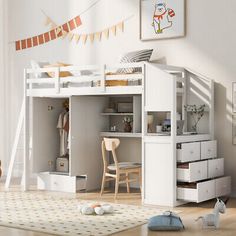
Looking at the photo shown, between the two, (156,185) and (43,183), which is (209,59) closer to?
(156,185)

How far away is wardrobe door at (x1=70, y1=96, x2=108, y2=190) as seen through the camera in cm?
645

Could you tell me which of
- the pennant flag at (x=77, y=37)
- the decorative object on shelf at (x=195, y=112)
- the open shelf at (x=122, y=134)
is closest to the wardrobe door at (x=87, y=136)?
the open shelf at (x=122, y=134)

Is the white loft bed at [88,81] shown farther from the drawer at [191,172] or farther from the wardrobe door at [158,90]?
the drawer at [191,172]

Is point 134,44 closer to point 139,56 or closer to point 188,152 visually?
point 139,56

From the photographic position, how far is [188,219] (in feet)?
15.9

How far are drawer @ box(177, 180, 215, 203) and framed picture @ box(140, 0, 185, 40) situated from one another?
1.85 meters

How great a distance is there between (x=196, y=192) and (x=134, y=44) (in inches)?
88.0

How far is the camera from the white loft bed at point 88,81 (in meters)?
5.87

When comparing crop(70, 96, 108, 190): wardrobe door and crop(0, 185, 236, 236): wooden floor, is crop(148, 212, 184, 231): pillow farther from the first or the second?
crop(70, 96, 108, 190): wardrobe door

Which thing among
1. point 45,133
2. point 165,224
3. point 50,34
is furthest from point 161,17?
point 165,224

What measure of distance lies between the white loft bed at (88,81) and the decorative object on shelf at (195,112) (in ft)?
2.31

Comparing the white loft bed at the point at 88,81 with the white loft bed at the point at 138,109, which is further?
the white loft bed at the point at 88,81

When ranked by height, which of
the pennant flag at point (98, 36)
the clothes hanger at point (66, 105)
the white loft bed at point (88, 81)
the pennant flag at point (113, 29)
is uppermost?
the pennant flag at point (113, 29)

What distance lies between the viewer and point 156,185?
560 centimetres
